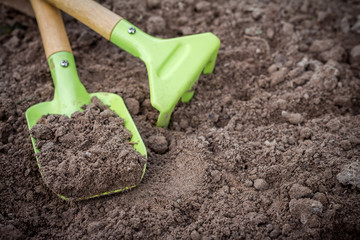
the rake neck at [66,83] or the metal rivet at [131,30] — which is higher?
the metal rivet at [131,30]

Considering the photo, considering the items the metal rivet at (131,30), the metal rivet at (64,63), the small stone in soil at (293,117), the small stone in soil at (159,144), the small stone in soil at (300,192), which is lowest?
the small stone in soil at (300,192)

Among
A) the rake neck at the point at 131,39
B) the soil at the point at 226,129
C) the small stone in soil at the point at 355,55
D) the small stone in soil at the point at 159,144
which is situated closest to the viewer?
the soil at the point at 226,129

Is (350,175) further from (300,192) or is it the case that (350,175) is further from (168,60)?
(168,60)

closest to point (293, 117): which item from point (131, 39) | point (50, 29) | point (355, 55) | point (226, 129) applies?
point (226, 129)

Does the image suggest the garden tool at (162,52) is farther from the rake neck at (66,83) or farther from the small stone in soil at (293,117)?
the small stone in soil at (293,117)

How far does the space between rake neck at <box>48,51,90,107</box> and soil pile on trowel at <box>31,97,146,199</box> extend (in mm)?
96

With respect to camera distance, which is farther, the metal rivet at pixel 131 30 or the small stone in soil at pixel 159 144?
the metal rivet at pixel 131 30

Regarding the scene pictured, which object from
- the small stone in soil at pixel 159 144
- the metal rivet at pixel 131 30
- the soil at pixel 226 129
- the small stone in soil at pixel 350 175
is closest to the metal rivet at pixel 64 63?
the soil at pixel 226 129

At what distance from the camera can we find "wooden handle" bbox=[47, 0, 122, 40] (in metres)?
1.62

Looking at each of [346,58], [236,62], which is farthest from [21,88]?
[346,58]

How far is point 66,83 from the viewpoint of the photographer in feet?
5.14

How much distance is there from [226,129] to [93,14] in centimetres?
86

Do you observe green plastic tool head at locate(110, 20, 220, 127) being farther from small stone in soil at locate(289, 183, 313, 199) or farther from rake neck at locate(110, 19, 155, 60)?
small stone in soil at locate(289, 183, 313, 199)

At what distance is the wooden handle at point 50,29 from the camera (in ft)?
5.35
